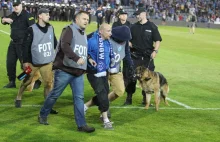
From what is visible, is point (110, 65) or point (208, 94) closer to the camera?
point (110, 65)

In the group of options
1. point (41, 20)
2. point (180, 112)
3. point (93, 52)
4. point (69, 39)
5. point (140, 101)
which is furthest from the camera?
point (140, 101)

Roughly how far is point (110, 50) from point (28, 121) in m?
1.91

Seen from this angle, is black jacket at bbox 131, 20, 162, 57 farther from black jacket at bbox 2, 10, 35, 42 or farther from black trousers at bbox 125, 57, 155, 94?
black jacket at bbox 2, 10, 35, 42

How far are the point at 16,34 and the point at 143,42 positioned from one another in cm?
329

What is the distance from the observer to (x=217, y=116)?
9.91 metres

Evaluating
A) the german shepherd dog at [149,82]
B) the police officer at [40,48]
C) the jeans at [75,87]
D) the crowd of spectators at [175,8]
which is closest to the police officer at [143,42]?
the german shepherd dog at [149,82]

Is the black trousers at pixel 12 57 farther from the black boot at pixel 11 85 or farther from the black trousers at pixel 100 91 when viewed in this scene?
the black trousers at pixel 100 91

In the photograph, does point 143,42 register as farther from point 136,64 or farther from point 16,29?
point 16,29

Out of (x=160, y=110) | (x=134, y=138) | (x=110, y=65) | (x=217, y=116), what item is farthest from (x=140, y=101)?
(x=134, y=138)

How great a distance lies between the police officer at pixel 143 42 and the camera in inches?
424

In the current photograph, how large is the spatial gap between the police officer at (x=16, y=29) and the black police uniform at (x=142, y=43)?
249 centimetres

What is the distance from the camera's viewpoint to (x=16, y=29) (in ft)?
39.7

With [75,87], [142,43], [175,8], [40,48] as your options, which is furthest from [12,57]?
[175,8]

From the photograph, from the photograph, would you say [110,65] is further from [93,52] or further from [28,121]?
[28,121]
